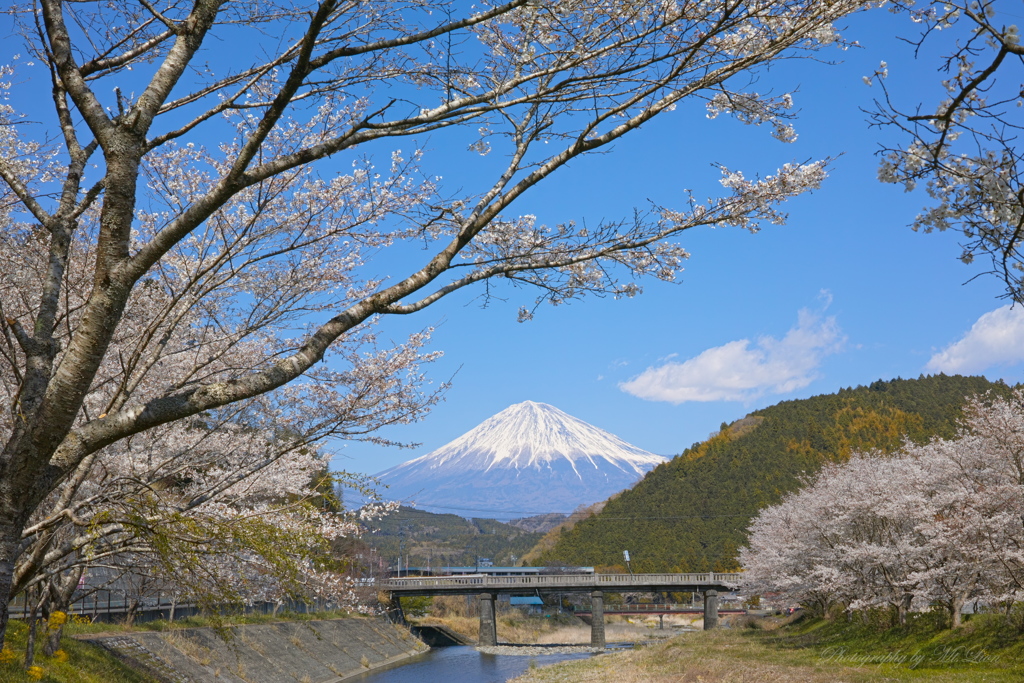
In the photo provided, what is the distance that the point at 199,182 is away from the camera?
8117mm

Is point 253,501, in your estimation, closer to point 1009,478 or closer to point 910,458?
point 1009,478

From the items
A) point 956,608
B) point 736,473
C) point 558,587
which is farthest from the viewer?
point 736,473

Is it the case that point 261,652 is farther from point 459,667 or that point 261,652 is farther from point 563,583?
point 563,583

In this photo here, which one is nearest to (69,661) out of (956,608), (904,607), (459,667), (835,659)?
(835,659)

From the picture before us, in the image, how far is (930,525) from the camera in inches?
648

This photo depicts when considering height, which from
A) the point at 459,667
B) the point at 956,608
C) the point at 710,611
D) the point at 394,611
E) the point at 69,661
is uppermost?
the point at 69,661

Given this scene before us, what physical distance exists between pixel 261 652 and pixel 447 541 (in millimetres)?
140961

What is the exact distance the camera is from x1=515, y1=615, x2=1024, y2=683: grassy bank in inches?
515

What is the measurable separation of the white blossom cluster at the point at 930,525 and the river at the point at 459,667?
492 inches

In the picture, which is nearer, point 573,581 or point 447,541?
point 573,581

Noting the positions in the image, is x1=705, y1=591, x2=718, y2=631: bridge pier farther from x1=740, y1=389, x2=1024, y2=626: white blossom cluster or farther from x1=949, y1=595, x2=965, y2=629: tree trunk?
x1=949, y1=595, x2=965, y2=629: tree trunk

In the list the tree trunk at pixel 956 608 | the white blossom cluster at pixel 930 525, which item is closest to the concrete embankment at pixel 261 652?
the white blossom cluster at pixel 930 525

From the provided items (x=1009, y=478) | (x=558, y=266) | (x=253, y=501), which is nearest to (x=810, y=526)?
(x=1009, y=478)

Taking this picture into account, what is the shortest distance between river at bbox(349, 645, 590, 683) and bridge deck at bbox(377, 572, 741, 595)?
241 inches
